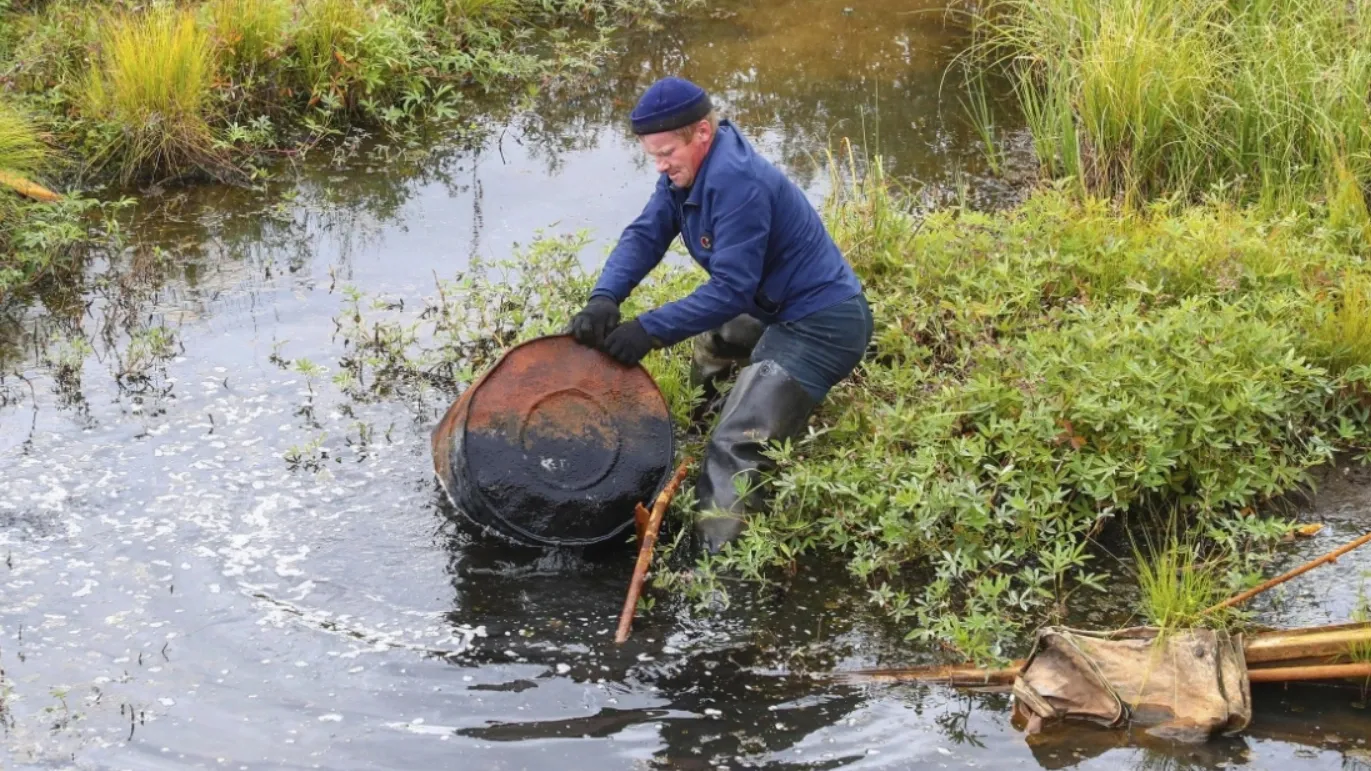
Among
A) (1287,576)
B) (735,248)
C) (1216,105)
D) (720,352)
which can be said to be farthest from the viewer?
(1216,105)

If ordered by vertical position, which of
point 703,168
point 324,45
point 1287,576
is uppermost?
point 324,45

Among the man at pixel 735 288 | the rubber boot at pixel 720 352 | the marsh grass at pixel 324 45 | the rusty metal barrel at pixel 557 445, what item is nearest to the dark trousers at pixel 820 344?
the man at pixel 735 288

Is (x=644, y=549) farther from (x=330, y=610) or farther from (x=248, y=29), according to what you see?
(x=248, y=29)

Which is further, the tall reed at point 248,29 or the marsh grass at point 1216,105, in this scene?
the tall reed at point 248,29

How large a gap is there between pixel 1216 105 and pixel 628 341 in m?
3.94

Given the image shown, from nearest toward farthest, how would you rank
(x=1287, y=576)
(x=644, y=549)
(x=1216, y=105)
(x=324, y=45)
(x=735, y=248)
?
(x=1287, y=576) → (x=644, y=549) → (x=735, y=248) → (x=1216, y=105) → (x=324, y=45)

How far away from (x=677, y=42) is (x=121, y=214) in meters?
4.19

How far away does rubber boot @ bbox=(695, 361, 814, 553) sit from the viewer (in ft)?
16.3

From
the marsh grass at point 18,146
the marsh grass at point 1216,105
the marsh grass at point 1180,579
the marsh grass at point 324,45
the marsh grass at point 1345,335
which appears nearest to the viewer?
the marsh grass at point 1180,579

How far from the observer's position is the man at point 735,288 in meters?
4.83

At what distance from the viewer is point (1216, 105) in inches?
282

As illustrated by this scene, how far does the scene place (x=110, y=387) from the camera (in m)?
5.97

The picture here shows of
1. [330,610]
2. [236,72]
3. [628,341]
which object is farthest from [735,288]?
[236,72]

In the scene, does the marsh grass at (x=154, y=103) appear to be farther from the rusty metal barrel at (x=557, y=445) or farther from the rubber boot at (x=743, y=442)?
the rubber boot at (x=743, y=442)
